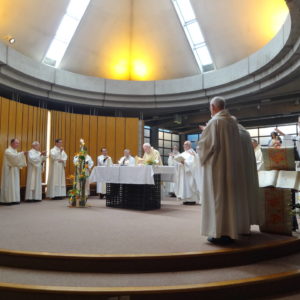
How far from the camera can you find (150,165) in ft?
22.1

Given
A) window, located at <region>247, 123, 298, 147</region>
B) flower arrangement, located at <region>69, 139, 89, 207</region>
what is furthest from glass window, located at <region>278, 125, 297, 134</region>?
flower arrangement, located at <region>69, 139, 89, 207</region>

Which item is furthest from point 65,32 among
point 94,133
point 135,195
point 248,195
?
point 248,195

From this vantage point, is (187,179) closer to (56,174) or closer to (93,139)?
(56,174)

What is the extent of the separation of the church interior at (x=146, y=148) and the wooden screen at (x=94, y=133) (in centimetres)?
4

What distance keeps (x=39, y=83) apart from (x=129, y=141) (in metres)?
4.40

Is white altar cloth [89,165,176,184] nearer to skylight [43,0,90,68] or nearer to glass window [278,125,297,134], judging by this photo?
skylight [43,0,90,68]

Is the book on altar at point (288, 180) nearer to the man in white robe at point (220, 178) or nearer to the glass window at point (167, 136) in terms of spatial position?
the man in white robe at point (220, 178)

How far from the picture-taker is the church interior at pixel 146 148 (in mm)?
3043

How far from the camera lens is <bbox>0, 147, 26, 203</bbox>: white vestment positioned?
319 inches

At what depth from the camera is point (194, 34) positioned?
10.9 meters

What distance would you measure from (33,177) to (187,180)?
456 centimetres

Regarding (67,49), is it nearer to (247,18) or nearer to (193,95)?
(193,95)

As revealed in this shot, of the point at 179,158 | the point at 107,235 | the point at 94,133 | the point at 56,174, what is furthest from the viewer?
the point at 94,133

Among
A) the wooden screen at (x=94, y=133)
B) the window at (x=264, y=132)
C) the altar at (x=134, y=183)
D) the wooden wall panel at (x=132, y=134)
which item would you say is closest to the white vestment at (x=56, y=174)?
the wooden screen at (x=94, y=133)
